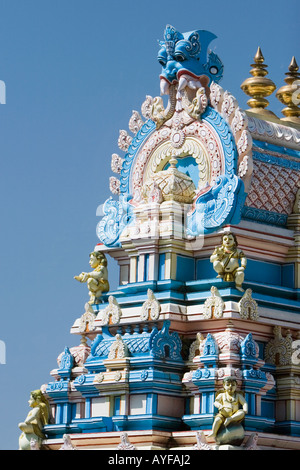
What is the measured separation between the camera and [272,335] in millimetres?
27359

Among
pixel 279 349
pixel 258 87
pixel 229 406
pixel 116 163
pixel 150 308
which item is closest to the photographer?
pixel 229 406

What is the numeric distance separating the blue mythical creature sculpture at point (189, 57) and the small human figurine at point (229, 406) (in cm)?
556

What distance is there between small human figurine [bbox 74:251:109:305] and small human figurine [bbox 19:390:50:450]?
194 centimetres

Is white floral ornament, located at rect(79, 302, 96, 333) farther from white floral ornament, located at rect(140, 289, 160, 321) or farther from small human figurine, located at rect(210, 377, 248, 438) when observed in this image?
small human figurine, located at rect(210, 377, 248, 438)

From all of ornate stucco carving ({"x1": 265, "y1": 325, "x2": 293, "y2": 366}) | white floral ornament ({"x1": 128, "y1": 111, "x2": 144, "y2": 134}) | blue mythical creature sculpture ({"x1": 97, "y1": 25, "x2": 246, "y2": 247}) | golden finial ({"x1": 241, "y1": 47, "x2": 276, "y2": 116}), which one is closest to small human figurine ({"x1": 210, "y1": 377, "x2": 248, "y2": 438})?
ornate stucco carving ({"x1": 265, "y1": 325, "x2": 293, "y2": 366})

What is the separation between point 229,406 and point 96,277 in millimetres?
4248

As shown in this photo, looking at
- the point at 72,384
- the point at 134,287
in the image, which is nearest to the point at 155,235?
the point at 134,287

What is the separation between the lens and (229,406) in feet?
83.3

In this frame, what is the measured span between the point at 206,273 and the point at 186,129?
A: 2.47 meters

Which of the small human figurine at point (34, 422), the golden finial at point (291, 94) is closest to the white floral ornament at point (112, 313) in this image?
the small human figurine at point (34, 422)

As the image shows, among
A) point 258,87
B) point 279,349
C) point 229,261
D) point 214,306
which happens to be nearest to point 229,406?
point 214,306

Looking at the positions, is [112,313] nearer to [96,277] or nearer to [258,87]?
[96,277]

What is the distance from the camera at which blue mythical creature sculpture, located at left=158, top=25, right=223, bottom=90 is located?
28109 mm

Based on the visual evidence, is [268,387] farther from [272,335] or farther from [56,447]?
[56,447]
